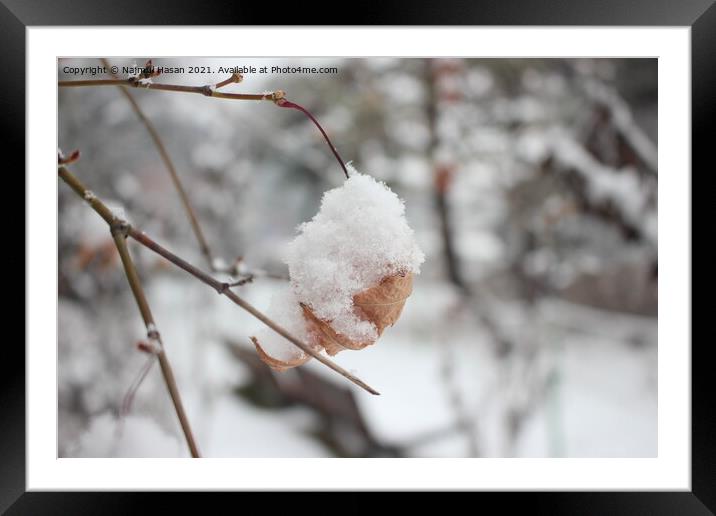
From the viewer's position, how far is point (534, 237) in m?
2.31

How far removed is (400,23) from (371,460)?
53cm

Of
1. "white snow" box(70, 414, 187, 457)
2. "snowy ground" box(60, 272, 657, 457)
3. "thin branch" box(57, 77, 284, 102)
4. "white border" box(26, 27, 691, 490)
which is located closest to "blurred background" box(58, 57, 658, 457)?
"snowy ground" box(60, 272, 657, 457)

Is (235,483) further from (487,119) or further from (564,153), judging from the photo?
(487,119)

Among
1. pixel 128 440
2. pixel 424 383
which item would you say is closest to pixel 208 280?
pixel 128 440

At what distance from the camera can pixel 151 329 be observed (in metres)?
0.34

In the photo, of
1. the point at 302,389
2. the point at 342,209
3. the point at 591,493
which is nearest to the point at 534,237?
the point at 302,389

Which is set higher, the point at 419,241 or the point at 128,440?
the point at 419,241

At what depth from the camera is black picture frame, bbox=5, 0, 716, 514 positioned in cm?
61

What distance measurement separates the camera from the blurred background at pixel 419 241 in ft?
4.77

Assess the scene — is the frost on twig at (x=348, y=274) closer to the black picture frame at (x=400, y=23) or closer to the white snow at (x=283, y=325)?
the white snow at (x=283, y=325)

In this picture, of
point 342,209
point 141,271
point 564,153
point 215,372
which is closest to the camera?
point 342,209

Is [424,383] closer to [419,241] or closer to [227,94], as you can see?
[419,241]

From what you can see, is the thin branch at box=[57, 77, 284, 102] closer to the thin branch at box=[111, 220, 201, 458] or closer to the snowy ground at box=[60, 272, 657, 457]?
the thin branch at box=[111, 220, 201, 458]

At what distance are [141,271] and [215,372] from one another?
1.16 meters
